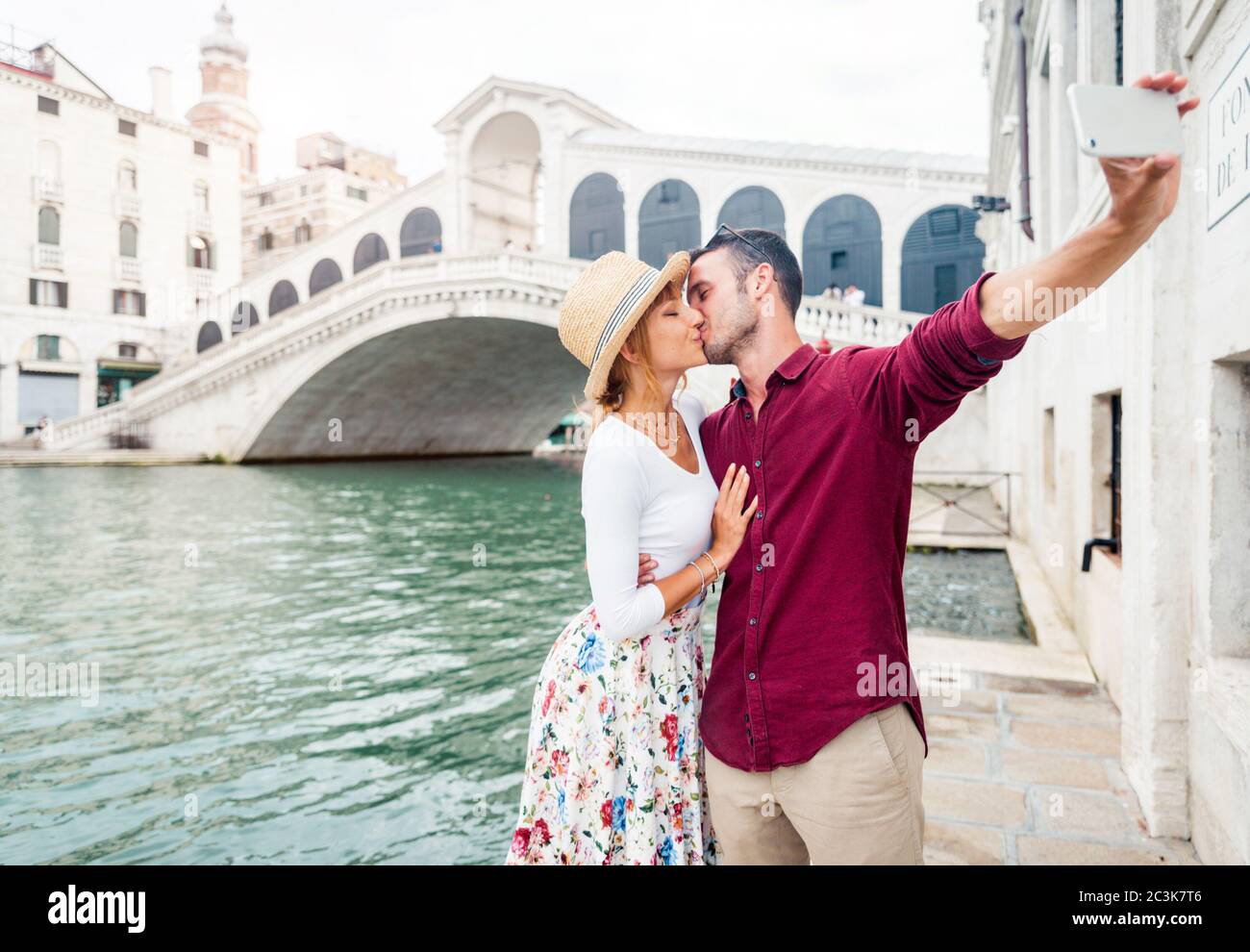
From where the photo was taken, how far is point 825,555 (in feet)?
5.32

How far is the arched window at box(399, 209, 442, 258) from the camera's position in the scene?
32312mm

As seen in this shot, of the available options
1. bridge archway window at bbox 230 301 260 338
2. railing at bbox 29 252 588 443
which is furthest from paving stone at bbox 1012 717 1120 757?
bridge archway window at bbox 230 301 260 338

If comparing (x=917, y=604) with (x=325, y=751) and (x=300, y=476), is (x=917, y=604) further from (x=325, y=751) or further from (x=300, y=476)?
(x=300, y=476)

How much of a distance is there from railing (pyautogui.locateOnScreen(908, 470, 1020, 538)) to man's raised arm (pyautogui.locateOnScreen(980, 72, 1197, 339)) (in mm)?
8612

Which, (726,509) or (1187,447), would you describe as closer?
(726,509)

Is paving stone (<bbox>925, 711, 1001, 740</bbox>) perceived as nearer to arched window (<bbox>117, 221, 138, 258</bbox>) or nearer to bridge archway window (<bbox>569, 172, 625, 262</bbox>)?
bridge archway window (<bbox>569, 172, 625, 262</bbox>)

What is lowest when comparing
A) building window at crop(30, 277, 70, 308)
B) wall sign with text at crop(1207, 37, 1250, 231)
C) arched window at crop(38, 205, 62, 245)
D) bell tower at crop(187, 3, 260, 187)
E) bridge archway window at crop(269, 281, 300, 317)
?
wall sign with text at crop(1207, 37, 1250, 231)

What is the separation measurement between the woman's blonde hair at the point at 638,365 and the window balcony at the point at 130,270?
3789 centimetres

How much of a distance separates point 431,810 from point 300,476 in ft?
67.2

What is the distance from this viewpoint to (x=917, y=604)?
7.13m

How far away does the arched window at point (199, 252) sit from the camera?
36219 mm

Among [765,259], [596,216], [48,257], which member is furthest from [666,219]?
[765,259]

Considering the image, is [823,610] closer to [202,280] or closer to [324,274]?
[324,274]

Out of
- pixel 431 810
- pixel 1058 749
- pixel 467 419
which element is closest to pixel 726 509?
pixel 1058 749
